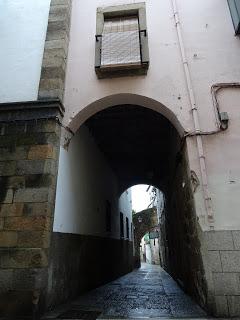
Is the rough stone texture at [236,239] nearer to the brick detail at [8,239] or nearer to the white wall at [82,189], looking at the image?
the white wall at [82,189]

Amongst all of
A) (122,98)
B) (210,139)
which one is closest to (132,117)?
(122,98)

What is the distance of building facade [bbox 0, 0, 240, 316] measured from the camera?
3.53m

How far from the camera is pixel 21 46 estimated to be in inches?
202

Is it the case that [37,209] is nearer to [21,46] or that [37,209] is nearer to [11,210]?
[11,210]

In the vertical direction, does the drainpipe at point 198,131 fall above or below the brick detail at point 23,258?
above

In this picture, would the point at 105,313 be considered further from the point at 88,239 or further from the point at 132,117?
the point at 132,117

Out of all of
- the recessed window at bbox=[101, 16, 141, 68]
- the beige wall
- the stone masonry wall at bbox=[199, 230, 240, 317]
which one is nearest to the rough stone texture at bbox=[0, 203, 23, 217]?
the beige wall

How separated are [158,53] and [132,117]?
1905 mm

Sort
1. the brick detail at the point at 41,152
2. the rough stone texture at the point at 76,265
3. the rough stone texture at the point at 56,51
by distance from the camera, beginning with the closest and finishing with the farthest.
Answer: the rough stone texture at the point at 76,265
the brick detail at the point at 41,152
the rough stone texture at the point at 56,51

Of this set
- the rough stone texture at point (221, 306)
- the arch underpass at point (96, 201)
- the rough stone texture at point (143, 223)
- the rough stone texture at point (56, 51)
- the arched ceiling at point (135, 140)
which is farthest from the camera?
the rough stone texture at point (143, 223)

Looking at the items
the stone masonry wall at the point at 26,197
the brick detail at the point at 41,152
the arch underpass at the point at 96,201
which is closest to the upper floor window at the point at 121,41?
the arch underpass at the point at 96,201

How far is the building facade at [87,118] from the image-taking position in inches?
139

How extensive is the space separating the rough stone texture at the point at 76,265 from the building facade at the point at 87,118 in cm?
4

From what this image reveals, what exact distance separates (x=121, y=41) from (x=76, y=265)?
173 inches
